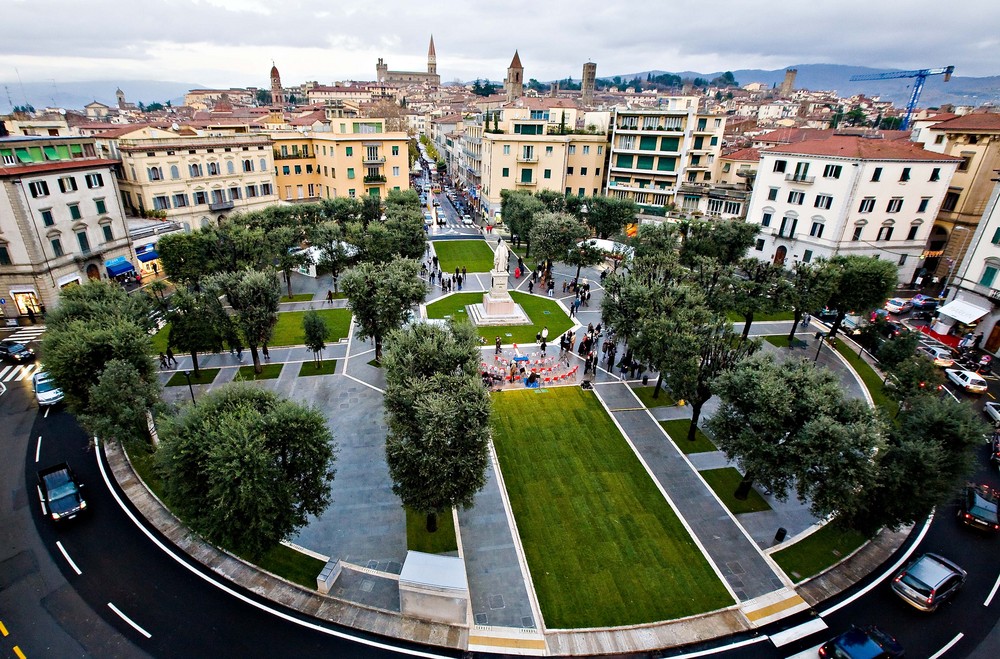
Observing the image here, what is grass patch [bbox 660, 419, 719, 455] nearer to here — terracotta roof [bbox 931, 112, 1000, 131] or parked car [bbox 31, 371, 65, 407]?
parked car [bbox 31, 371, 65, 407]

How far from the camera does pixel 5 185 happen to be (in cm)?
3550

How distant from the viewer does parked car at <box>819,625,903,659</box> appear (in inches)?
601

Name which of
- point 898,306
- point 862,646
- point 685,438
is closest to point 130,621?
point 862,646

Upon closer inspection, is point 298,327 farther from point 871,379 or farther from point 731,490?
point 871,379

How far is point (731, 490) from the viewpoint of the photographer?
22844 millimetres

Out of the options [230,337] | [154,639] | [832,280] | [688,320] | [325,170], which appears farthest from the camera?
[325,170]

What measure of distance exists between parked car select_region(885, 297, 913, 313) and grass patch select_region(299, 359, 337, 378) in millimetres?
48717

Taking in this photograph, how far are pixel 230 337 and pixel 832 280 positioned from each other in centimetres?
4016

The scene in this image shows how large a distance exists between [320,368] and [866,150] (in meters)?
53.6

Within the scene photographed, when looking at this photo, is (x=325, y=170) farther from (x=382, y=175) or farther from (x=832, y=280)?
(x=832, y=280)

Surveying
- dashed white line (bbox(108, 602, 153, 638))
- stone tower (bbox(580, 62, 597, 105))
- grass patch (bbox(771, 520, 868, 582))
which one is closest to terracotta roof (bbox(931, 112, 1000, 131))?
grass patch (bbox(771, 520, 868, 582))

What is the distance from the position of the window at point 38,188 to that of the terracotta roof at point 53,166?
0.98m

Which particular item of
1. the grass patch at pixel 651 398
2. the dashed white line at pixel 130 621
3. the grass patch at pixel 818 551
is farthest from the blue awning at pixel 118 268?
the grass patch at pixel 818 551

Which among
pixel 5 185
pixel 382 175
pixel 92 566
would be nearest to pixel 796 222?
pixel 382 175
